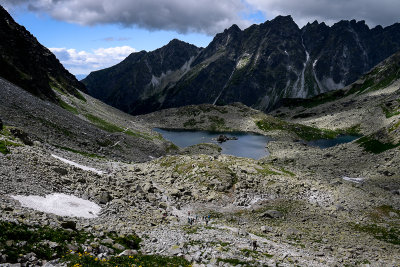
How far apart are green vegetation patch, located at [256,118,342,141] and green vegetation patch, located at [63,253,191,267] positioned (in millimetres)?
154584

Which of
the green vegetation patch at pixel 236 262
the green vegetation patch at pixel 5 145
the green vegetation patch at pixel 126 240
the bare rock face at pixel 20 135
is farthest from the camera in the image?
the bare rock face at pixel 20 135

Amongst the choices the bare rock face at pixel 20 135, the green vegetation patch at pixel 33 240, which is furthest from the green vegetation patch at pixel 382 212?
the bare rock face at pixel 20 135

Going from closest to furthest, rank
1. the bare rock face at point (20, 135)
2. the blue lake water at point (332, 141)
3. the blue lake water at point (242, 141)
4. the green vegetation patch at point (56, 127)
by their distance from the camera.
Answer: the bare rock face at point (20, 135) → the green vegetation patch at point (56, 127) → the blue lake water at point (242, 141) → the blue lake water at point (332, 141)

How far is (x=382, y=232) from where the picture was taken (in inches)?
1574

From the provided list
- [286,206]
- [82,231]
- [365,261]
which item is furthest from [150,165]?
[365,261]

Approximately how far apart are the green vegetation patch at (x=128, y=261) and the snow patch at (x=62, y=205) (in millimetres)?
9048

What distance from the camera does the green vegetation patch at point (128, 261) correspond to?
1939cm

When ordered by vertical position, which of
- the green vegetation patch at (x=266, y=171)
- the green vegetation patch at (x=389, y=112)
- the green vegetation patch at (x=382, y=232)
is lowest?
the green vegetation patch at (x=382, y=232)

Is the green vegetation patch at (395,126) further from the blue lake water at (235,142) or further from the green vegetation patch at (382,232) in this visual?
the green vegetation patch at (382,232)

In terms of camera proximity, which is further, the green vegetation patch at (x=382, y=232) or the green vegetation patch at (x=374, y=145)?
the green vegetation patch at (x=374, y=145)

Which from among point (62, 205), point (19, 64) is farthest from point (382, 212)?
point (19, 64)

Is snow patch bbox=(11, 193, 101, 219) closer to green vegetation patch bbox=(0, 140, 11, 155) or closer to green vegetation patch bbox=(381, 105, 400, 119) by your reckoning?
green vegetation patch bbox=(0, 140, 11, 155)

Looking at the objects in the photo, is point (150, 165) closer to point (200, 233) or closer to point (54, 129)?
point (54, 129)

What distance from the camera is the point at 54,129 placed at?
68.0 meters
